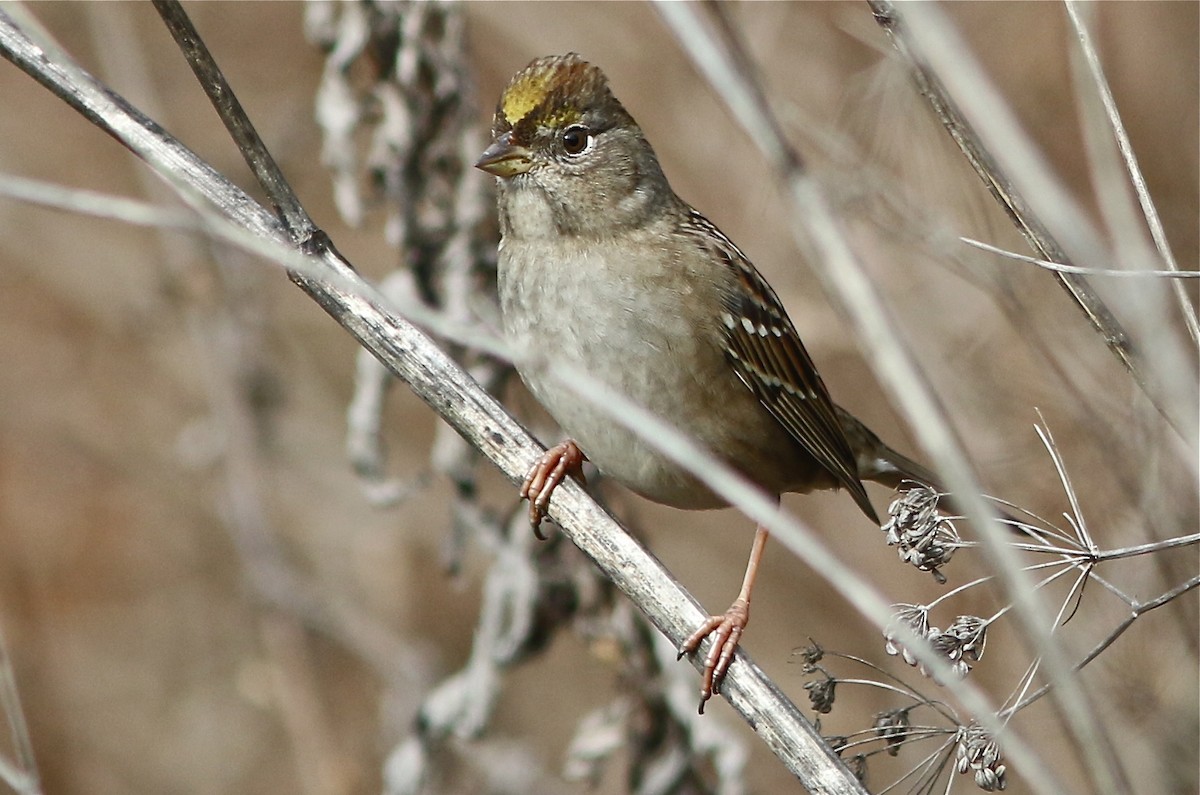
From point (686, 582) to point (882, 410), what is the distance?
125 centimetres

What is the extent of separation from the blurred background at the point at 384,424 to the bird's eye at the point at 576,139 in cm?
43

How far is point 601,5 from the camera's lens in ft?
16.9

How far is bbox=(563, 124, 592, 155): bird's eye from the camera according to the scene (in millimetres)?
3070

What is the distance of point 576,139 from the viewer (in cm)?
310

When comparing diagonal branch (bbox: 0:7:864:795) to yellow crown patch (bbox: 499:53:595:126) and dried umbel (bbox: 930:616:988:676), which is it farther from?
yellow crown patch (bbox: 499:53:595:126)

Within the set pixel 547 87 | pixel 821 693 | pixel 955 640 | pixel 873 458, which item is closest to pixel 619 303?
pixel 547 87

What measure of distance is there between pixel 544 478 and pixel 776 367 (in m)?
0.84

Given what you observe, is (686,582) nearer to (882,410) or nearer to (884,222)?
(882,410)

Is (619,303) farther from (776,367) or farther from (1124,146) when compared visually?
(1124,146)

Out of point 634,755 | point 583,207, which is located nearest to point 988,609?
point 634,755

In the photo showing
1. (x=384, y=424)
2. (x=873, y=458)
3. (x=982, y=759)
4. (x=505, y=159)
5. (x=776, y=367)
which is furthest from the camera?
(x=384, y=424)

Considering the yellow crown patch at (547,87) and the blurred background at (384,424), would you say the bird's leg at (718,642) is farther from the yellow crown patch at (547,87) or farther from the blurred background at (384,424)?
the yellow crown patch at (547,87)

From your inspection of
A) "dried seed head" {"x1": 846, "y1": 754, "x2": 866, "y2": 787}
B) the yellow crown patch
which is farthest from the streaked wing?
"dried seed head" {"x1": 846, "y1": 754, "x2": 866, "y2": 787}

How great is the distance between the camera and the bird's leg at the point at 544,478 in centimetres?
274
